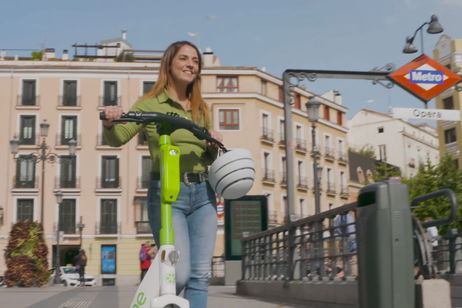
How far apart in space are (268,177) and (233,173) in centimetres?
4977

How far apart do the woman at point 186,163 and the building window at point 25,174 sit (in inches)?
1846

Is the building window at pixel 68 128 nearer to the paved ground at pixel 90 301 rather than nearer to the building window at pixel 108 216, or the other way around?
the building window at pixel 108 216

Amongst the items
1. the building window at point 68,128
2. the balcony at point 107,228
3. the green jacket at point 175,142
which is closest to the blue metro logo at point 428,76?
the green jacket at point 175,142

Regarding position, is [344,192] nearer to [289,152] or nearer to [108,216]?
[108,216]

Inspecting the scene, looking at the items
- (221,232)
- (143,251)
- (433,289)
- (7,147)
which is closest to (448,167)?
(221,232)

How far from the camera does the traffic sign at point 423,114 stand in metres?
11.7

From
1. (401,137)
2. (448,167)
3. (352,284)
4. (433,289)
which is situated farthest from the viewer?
(401,137)

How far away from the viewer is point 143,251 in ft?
70.5

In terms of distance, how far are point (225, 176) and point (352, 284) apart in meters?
4.77

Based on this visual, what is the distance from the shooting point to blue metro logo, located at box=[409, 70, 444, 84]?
1390 centimetres

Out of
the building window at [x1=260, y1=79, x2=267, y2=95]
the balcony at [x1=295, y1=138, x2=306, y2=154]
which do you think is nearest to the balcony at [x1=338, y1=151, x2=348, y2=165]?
the balcony at [x1=295, y1=138, x2=306, y2=154]

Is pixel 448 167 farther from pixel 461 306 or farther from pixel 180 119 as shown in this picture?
pixel 180 119

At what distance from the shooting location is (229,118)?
52.5 metres

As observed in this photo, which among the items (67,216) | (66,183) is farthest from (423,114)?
(66,183)
